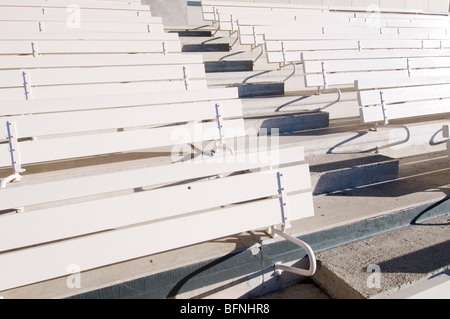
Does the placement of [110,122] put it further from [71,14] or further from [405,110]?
[71,14]

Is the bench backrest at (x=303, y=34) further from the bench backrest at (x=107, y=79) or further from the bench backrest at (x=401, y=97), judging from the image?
the bench backrest at (x=107, y=79)

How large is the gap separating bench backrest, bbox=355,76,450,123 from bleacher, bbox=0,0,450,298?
1 cm

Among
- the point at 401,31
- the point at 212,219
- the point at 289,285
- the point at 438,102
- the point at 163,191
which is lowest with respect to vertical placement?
the point at 289,285

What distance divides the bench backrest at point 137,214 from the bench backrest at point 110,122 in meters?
0.58

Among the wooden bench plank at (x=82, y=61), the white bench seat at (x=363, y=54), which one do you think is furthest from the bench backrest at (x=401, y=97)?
the wooden bench plank at (x=82, y=61)

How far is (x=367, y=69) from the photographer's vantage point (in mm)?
3828

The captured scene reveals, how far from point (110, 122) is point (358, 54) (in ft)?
9.47

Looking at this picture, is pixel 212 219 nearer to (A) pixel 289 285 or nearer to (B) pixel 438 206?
(A) pixel 289 285

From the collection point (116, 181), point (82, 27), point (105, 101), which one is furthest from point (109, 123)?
point (82, 27)

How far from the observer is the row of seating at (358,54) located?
10.6ft
